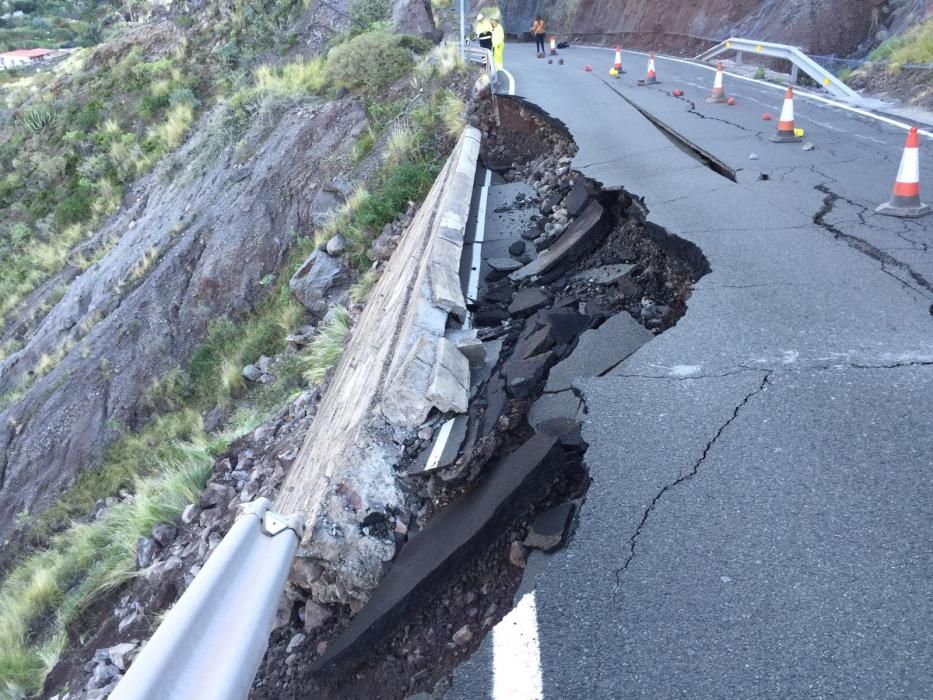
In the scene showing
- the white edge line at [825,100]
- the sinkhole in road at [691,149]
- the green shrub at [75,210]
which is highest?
the white edge line at [825,100]

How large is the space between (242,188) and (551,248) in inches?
390

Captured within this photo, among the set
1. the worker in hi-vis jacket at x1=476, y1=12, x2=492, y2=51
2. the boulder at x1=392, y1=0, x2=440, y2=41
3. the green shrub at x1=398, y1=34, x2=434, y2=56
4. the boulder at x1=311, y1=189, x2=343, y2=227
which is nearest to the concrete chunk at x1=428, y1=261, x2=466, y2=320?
the boulder at x1=311, y1=189, x2=343, y2=227

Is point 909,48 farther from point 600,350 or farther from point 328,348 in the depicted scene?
point 600,350

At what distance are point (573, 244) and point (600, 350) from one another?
2273 millimetres

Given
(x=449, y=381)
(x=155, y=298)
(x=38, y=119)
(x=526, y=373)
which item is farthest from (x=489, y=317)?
(x=38, y=119)

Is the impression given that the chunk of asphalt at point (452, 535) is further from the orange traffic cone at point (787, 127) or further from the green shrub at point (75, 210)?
the green shrub at point (75, 210)

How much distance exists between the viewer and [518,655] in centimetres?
298

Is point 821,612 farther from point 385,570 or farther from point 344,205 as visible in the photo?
point 344,205

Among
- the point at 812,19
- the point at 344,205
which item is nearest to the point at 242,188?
the point at 344,205

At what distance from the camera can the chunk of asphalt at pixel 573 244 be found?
722cm

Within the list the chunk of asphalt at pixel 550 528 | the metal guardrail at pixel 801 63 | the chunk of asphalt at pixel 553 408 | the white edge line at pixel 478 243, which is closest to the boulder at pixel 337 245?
the white edge line at pixel 478 243

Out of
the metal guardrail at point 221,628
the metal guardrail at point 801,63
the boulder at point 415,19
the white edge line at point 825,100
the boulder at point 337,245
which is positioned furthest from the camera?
the boulder at point 415,19

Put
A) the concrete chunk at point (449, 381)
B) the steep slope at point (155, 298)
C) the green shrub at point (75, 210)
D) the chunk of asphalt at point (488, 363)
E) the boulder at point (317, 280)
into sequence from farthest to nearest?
the green shrub at point (75, 210)
the steep slope at point (155, 298)
the boulder at point (317, 280)
the chunk of asphalt at point (488, 363)
the concrete chunk at point (449, 381)

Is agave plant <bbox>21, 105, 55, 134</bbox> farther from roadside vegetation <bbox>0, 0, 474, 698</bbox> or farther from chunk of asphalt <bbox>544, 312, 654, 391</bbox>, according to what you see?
chunk of asphalt <bbox>544, 312, 654, 391</bbox>
